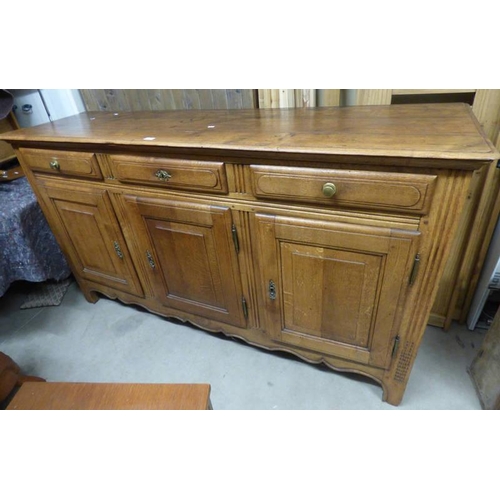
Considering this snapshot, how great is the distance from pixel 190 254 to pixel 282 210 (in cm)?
43

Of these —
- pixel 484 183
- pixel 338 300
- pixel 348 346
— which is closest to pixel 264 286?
pixel 338 300

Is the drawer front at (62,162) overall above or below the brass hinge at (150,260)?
above

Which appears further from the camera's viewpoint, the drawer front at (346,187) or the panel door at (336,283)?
the panel door at (336,283)

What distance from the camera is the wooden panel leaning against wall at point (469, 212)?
3.51 feet

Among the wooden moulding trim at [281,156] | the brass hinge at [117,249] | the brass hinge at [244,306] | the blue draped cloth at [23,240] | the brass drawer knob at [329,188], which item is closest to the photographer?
the wooden moulding trim at [281,156]

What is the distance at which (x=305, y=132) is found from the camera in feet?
3.06

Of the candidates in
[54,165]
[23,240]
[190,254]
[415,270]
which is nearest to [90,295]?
[23,240]

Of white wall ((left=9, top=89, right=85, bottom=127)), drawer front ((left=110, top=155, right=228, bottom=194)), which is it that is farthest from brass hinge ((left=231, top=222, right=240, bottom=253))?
white wall ((left=9, top=89, right=85, bottom=127))

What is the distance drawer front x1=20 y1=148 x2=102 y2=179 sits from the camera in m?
1.19

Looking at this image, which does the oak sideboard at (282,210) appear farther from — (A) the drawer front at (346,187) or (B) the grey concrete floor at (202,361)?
(B) the grey concrete floor at (202,361)

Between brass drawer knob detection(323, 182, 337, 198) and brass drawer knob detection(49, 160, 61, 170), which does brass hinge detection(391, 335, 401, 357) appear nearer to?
brass drawer knob detection(323, 182, 337, 198)

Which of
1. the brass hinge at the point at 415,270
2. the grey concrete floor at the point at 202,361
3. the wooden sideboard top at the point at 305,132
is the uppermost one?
the wooden sideboard top at the point at 305,132

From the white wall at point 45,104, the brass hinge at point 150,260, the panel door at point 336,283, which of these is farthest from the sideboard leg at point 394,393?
the white wall at point 45,104
